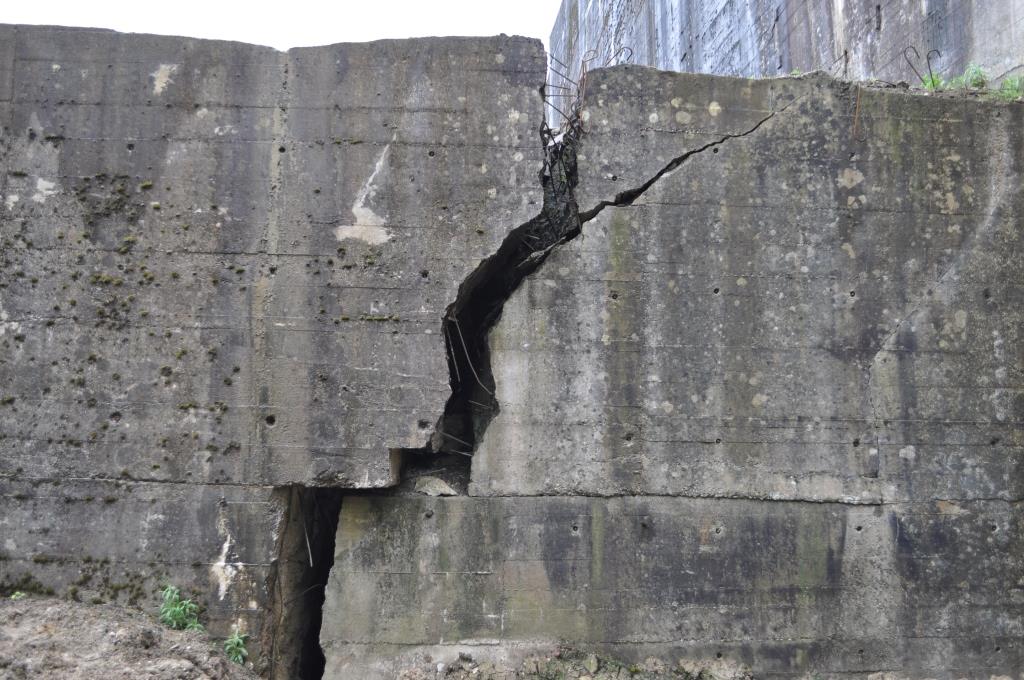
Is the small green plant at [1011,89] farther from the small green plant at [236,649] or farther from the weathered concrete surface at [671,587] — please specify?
the small green plant at [236,649]

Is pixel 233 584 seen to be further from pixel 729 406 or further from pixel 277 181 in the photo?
pixel 729 406

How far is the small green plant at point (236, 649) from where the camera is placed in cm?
441

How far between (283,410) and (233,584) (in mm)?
1052

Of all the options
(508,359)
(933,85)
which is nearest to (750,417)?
(508,359)

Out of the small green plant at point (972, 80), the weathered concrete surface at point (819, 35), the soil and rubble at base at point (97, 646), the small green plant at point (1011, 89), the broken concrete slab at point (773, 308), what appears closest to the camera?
the soil and rubble at base at point (97, 646)

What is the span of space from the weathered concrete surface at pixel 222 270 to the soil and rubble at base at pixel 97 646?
20 cm

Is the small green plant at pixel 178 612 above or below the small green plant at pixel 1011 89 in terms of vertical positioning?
below

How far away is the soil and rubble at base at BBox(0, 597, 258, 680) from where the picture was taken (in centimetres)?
388

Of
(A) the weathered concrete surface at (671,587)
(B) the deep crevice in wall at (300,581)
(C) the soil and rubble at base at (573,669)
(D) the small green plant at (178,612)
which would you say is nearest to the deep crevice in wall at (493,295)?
(A) the weathered concrete surface at (671,587)

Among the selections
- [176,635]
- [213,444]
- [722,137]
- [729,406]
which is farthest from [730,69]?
[176,635]

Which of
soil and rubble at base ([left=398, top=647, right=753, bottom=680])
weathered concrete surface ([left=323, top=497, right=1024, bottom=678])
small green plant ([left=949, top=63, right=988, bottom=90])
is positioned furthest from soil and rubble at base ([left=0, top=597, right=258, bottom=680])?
small green plant ([left=949, top=63, right=988, bottom=90])

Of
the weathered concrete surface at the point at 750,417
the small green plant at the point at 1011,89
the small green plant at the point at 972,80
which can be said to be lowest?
the weathered concrete surface at the point at 750,417

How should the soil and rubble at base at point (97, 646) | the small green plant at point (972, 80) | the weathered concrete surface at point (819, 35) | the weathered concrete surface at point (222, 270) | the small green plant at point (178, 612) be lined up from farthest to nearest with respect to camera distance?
the weathered concrete surface at point (819, 35)
the small green plant at point (972, 80)
the weathered concrete surface at point (222, 270)
the small green plant at point (178, 612)
the soil and rubble at base at point (97, 646)

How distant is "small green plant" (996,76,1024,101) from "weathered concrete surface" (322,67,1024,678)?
→ 0.23 meters
